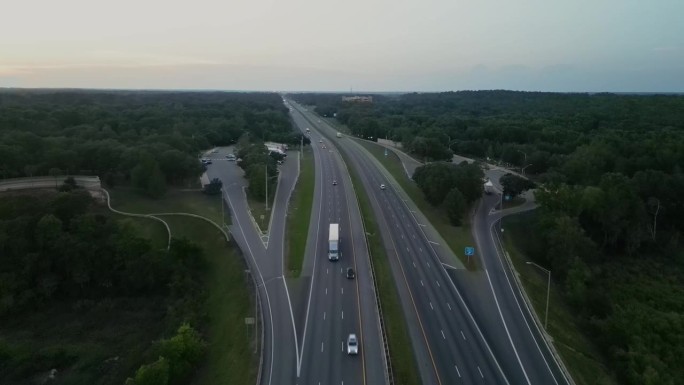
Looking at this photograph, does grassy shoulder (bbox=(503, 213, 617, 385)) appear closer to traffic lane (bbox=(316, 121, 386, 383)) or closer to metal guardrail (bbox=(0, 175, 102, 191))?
traffic lane (bbox=(316, 121, 386, 383))

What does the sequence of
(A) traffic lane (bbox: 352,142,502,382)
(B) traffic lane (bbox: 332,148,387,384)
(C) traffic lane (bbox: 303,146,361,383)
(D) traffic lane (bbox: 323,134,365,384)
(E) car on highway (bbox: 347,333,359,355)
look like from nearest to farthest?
(C) traffic lane (bbox: 303,146,361,383) < (D) traffic lane (bbox: 323,134,365,384) < (B) traffic lane (bbox: 332,148,387,384) < (E) car on highway (bbox: 347,333,359,355) < (A) traffic lane (bbox: 352,142,502,382)

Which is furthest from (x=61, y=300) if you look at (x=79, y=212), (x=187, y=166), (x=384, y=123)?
(x=384, y=123)

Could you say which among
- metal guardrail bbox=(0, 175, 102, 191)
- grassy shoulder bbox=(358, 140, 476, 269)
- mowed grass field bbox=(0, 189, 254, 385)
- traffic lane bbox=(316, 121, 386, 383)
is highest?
metal guardrail bbox=(0, 175, 102, 191)

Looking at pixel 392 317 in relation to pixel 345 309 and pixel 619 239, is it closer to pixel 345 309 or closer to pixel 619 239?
pixel 345 309

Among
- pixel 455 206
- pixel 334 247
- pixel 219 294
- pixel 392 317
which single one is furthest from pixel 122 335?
pixel 455 206

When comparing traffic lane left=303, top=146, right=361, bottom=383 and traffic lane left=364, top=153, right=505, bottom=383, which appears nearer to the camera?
traffic lane left=303, top=146, right=361, bottom=383

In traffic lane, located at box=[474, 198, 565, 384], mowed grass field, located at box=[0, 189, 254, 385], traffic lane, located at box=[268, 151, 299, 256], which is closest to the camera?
traffic lane, located at box=[474, 198, 565, 384]

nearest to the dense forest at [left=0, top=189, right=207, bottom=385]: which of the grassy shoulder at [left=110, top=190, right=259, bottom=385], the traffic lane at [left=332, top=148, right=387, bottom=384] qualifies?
the grassy shoulder at [left=110, top=190, right=259, bottom=385]
